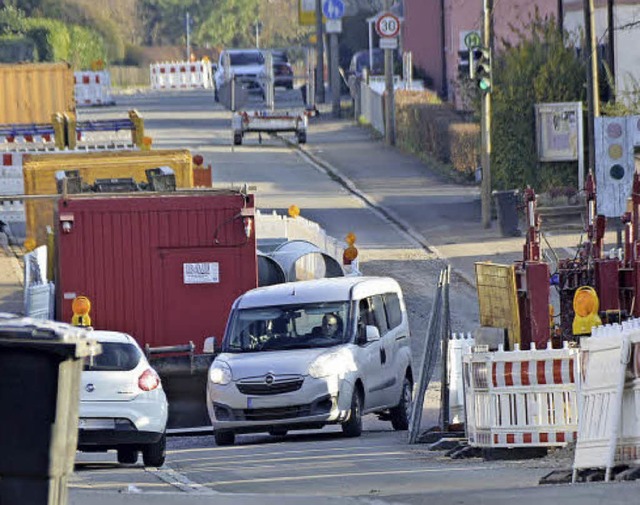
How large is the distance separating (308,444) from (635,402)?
5.98 meters

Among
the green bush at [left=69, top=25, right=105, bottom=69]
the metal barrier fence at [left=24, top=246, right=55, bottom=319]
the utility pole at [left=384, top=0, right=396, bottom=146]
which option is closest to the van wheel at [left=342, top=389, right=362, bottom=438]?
the metal barrier fence at [left=24, top=246, right=55, bottom=319]

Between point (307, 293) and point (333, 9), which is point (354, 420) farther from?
point (333, 9)

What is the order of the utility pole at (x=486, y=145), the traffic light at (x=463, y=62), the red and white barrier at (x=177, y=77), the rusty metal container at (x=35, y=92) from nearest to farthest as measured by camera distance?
the utility pole at (x=486, y=145) < the rusty metal container at (x=35, y=92) < the traffic light at (x=463, y=62) < the red and white barrier at (x=177, y=77)

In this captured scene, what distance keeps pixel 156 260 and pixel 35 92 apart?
72.8 ft

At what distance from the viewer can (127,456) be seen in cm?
1656

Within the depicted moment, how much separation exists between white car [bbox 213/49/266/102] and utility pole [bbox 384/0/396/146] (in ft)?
46.9

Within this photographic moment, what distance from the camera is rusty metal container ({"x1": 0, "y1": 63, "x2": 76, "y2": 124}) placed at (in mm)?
42031

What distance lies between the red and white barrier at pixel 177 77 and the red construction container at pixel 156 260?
61.2 metres

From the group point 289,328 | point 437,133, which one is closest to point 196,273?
point 289,328

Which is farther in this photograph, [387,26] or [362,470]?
[387,26]

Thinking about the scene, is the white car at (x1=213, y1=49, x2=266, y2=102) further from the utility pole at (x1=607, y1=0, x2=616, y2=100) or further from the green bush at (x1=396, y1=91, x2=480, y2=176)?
the utility pole at (x1=607, y1=0, x2=616, y2=100)

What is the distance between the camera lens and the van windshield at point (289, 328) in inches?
735

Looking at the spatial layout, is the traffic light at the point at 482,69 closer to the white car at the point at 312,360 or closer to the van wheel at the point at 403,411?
the white car at the point at 312,360

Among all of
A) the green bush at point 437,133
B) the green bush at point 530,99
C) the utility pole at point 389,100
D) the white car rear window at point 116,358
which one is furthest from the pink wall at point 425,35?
the white car rear window at point 116,358
